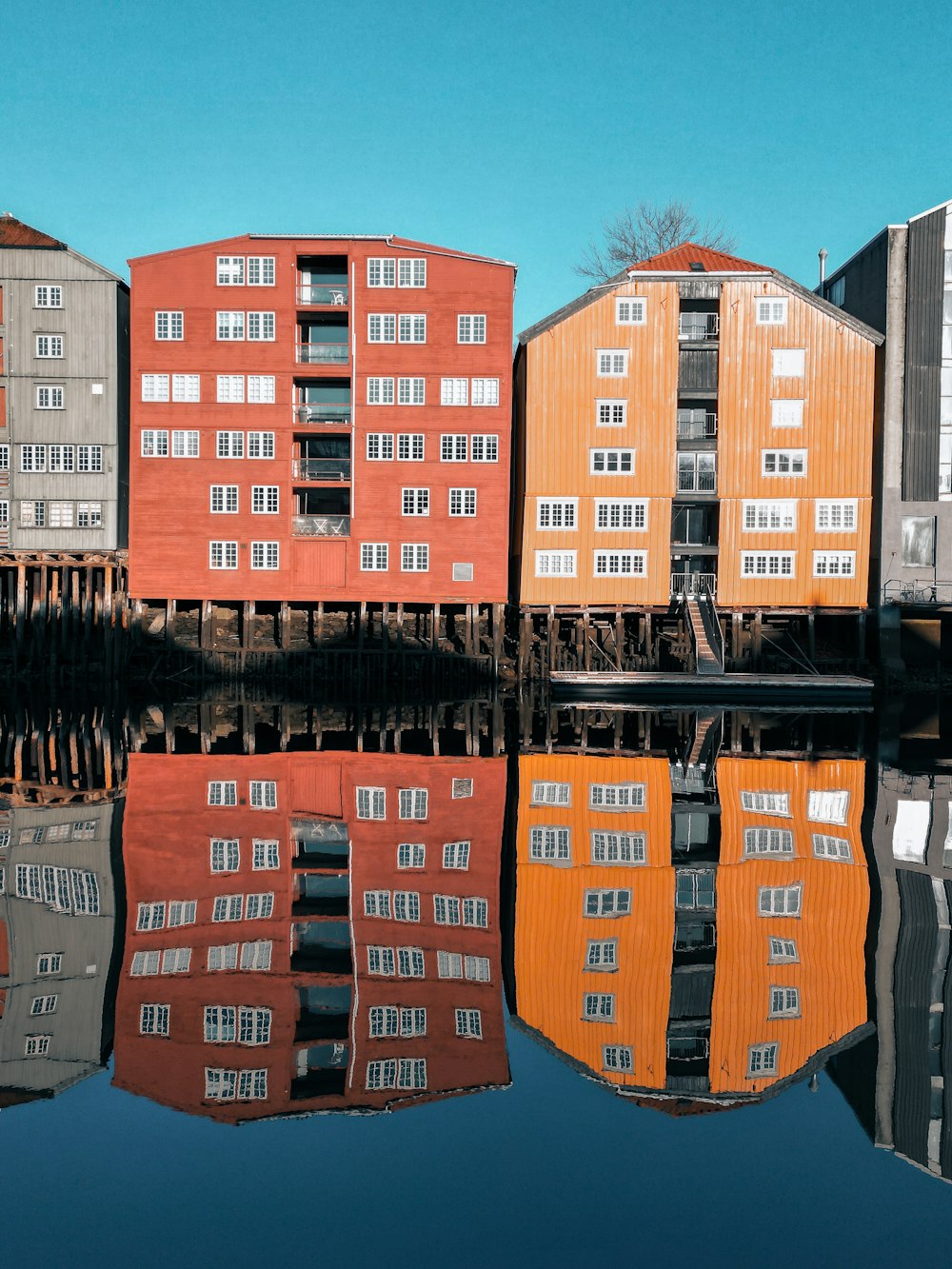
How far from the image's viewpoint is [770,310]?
3594 cm

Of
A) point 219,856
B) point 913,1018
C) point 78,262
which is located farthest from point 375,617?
point 913,1018

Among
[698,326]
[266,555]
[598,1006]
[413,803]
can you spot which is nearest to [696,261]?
[698,326]

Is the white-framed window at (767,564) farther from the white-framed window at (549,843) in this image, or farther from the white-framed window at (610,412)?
the white-framed window at (549,843)

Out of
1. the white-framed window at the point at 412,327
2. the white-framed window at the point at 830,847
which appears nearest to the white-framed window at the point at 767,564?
the white-framed window at the point at 412,327

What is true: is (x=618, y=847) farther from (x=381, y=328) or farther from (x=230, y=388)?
(x=230, y=388)

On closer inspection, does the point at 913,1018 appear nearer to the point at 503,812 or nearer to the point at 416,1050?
the point at 416,1050

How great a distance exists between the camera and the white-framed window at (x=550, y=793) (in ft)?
55.8

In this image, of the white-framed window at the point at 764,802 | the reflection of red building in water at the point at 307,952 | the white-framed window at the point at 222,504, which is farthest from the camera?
the white-framed window at the point at 222,504

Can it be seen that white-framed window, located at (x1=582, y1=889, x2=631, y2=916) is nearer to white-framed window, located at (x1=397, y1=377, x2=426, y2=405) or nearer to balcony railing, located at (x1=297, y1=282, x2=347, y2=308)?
white-framed window, located at (x1=397, y1=377, x2=426, y2=405)

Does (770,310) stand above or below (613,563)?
above

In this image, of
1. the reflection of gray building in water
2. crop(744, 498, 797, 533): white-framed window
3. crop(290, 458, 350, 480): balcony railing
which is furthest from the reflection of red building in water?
crop(744, 498, 797, 533): white-framed window

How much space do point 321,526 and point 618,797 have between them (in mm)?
21767

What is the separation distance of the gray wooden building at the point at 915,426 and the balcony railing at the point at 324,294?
18613 millimetres

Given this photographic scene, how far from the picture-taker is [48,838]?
1407 centimetres
